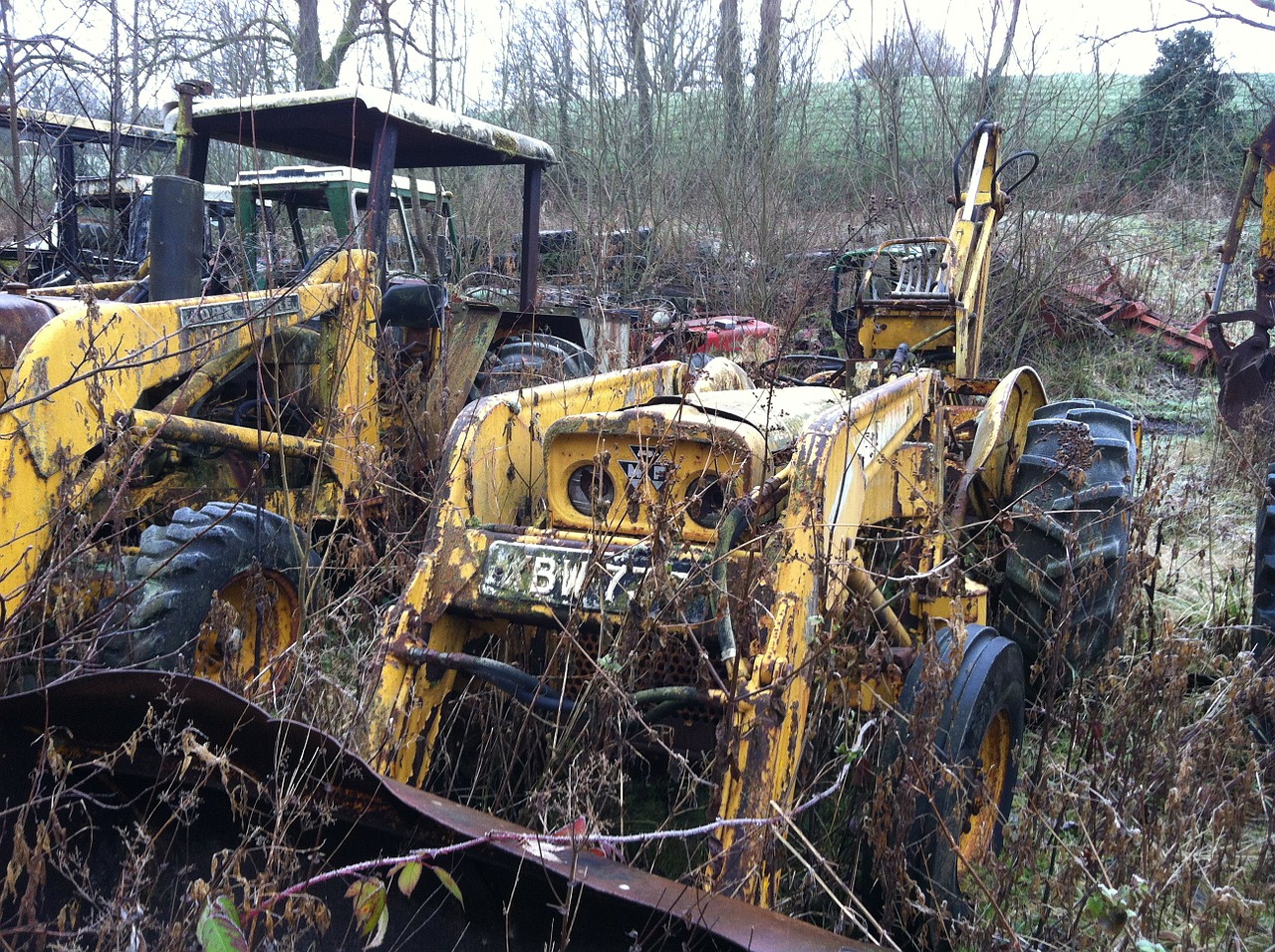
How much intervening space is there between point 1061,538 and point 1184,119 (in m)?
15.7

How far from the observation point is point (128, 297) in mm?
4949

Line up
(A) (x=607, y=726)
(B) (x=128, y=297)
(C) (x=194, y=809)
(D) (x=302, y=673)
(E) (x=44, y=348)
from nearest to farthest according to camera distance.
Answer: (C) (x=194, y=809) → (A) (x=607, y=726) → (D) (x=302, y=673) → (E) (x=44, y=348) → (B) (x=128, y=297)

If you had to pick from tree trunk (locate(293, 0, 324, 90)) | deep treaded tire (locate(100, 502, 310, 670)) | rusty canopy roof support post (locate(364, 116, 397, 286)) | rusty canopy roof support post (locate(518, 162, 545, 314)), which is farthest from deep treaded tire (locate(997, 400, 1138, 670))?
tree trunk (locate(293, 0, 324, 90))

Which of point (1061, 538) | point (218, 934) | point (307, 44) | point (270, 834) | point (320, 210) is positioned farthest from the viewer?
point (307, 44)

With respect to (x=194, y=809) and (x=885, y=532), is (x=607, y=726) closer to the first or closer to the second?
(x=194, y=809)

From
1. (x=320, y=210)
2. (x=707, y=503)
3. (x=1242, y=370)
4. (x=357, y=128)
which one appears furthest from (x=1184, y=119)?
(x=707, y=503)

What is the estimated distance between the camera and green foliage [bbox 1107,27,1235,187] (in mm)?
13805

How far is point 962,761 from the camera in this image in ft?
9.21

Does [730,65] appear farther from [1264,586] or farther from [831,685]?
[831,685]

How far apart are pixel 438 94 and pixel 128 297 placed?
937 centimetres

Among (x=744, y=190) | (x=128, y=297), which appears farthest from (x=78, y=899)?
(x=744, y=190)

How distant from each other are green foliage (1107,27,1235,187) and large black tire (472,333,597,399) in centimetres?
840

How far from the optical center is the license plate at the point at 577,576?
2.77 meters

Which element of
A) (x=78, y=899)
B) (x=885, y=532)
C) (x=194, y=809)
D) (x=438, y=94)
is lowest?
(x=78, y=899)
